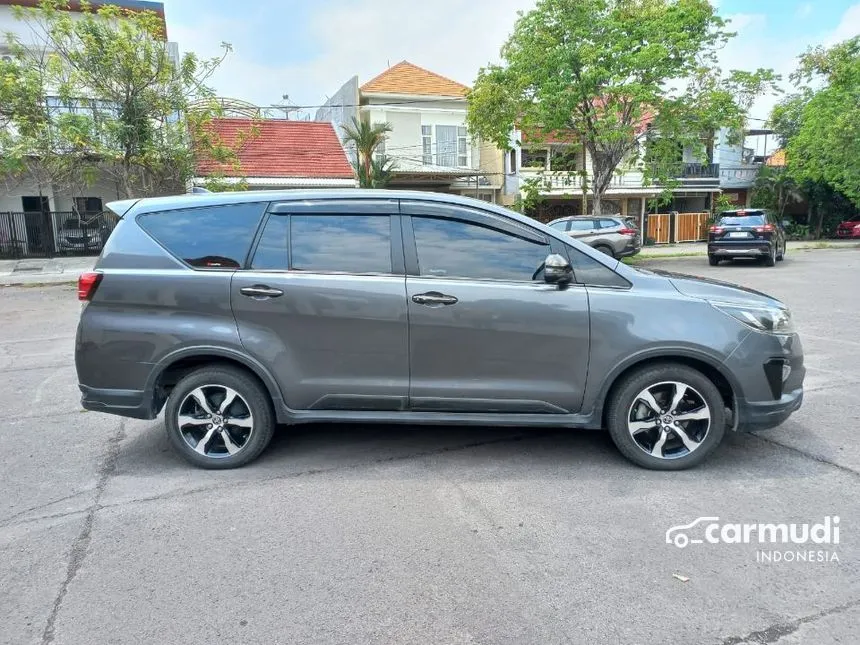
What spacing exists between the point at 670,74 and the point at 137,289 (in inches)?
720

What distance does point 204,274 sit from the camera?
13.1ft

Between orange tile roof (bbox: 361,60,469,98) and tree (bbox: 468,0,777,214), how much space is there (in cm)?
689

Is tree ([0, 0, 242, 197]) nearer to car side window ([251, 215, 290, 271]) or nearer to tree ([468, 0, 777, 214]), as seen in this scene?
tree ([468, 0, 777, 214])

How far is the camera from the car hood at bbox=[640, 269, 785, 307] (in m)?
3.97

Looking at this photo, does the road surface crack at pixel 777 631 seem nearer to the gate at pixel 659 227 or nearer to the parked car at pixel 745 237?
the parked car at pixel 745 237

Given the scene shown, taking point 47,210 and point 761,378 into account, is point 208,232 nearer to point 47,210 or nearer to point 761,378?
point 761,378

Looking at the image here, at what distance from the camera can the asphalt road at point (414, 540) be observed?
253 cm

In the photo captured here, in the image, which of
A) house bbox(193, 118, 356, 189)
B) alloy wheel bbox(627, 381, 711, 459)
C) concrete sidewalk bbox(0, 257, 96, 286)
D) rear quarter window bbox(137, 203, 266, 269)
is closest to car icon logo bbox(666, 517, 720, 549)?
alloy wheel bbox(627, 381, 711, 459)

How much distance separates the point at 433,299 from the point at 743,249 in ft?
56.0

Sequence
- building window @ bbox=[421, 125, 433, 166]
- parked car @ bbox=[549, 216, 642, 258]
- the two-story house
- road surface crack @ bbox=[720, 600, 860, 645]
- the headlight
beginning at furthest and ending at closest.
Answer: the two-story house, building window @ bbox=[421, 125, 433, 166], parked car @ bbox=[549, 216, 642, 258], the headlight, road surface crack @ bbox=[720, 600, 860, 645]

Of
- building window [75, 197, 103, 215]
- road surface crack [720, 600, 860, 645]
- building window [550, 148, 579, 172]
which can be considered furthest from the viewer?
building window [550, 148, 579, 172]

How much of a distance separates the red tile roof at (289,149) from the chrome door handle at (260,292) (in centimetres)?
1825

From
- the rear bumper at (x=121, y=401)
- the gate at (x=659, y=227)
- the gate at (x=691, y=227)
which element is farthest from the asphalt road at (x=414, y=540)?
the gate at (x=691, y=227)

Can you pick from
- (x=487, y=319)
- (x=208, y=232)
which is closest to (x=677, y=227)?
(x=487, y=319)
